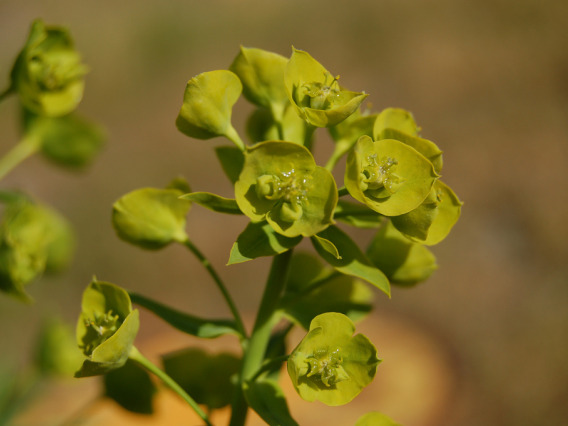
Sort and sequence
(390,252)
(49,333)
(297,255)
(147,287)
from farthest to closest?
(147,287) < (49,333) < (297,255) < (390,252)

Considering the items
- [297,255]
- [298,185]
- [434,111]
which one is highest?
[298,185]

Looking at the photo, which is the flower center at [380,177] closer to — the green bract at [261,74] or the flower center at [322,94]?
the flower center at [322,94]

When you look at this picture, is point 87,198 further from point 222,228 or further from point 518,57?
point 518,57

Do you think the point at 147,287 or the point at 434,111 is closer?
the point at 147,287

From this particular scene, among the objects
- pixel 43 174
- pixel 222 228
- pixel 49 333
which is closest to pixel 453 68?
pixel 222 228

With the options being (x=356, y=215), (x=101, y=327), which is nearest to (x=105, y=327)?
(x=101, y=327)

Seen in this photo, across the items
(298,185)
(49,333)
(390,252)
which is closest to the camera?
(298,185)
